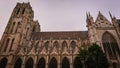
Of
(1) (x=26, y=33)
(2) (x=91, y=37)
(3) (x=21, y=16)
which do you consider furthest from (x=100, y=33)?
(3) (x=21, y=16)

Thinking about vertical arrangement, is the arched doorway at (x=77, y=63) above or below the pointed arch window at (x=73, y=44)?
below

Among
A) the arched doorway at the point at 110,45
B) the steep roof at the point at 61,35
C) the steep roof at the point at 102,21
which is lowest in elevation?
the arched doorway at the point at 110,45

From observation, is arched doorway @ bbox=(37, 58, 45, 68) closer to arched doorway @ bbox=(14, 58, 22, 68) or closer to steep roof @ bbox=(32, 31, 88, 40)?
arched doorway @ bbox=(14, 58, 22, 68)

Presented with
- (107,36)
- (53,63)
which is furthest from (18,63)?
(107,36)

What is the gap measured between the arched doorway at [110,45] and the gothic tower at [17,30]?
74.0ft

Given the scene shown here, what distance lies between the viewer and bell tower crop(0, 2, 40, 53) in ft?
112

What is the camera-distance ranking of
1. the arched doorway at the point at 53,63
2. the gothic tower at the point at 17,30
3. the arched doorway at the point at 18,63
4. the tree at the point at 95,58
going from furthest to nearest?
the gothic tower at the point at 17,30
the arched doorway at the point at 18,63
the arched doorway at the point at 53,63
the tree at the point at 95,58

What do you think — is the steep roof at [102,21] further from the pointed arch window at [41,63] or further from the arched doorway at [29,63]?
the arched doorway at [29,63]

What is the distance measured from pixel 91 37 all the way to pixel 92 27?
3074mm

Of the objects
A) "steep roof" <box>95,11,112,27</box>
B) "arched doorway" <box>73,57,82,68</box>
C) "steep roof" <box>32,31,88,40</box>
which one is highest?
"steep roof" <box>95,11,112,27</box>

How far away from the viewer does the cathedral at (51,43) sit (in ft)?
101

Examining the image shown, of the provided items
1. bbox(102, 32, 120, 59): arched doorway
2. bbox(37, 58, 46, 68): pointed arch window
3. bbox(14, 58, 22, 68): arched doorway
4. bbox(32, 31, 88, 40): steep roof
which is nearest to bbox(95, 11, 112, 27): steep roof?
bbox(102, 32, 120, 59): arched doorway

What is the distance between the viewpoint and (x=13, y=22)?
39469mm

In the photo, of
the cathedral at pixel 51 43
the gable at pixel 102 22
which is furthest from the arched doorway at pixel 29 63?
the gable at pixel 102 22
